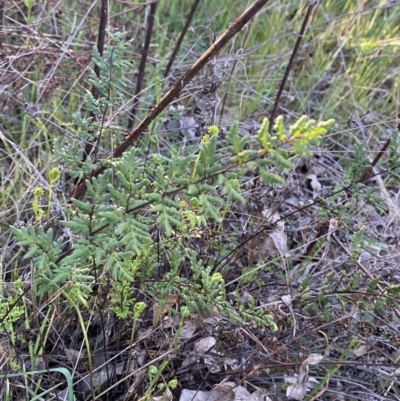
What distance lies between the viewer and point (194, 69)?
4.03 ft

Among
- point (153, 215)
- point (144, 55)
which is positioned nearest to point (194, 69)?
point (153, 215)

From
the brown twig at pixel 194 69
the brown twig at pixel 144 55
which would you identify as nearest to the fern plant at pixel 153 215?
the brown twig at pixel 194 69

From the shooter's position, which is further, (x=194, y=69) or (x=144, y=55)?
(x=144, y=55)

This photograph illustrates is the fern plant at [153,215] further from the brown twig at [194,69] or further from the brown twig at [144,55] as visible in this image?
the brown twig at [144,55]

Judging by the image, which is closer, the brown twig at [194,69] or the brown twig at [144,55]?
the brown twig at [194,69]

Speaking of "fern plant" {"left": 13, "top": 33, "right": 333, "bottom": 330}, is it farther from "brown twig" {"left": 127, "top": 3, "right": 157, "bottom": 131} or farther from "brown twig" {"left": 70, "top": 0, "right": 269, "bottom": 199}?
"brown twig" {"left": 127, "top": 3, "right": 157, "bottom": 131}

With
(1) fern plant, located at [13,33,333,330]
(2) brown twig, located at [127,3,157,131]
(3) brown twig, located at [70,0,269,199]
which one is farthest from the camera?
(2) brown twig, located at [127,3,157,131]

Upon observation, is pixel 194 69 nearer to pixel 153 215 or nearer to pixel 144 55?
pixel 153 215

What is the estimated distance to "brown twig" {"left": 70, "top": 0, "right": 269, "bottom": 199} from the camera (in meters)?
1.15

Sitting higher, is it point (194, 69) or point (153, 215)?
point (194, 69)

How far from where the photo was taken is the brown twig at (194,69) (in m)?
1.15

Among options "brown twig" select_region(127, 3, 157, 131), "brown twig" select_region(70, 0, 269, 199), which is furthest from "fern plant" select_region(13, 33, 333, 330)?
"brown twig" select_region(127, 3, 157, 131)

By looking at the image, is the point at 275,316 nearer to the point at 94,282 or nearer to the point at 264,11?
the point at 94,282

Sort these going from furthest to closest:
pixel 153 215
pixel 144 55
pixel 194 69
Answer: pixel 144 55, pixel 153 215, pixel 194 69
